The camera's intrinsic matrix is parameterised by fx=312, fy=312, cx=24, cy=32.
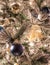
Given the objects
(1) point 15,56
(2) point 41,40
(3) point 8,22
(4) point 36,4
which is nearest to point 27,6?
(4) point 36,4

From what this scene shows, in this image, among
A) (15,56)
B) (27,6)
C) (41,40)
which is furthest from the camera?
(27,6)

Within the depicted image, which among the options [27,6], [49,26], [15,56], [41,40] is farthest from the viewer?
[27,6]

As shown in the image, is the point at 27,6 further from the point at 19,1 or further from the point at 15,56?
the point at 15,56

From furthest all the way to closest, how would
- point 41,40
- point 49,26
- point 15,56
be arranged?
point 49,26 < point 41,40 < point 15,56

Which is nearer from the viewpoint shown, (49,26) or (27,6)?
(49,26)

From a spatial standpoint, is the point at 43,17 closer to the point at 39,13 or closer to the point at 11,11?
the point at 39,13

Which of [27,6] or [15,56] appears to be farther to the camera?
[27,6]

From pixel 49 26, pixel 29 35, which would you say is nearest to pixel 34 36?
pixel 29 35

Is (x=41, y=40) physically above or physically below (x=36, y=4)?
below

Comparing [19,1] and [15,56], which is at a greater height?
[19,1]
